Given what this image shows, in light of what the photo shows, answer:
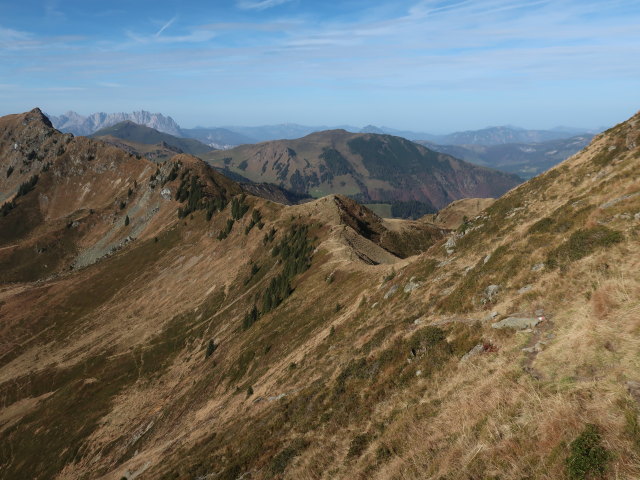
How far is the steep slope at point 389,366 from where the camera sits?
42.5ft

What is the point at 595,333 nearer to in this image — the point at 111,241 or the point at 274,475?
the point at 274,475

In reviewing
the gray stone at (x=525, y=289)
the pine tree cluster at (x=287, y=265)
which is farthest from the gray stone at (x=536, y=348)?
the pine tree cluster at (x=287, y=265)

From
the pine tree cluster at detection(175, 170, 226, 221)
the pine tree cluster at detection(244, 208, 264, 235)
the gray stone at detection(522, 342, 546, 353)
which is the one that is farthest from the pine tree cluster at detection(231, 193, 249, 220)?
the gray stone at detection(522, 342, 546, 353)

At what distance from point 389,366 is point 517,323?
31.1 ft

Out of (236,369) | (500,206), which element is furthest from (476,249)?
(236,369)

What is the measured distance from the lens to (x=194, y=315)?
107 meters

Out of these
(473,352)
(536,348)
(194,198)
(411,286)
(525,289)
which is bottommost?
(411,286)

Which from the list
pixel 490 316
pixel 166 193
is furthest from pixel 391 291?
pixel 166 193

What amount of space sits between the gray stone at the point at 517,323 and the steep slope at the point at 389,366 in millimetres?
174

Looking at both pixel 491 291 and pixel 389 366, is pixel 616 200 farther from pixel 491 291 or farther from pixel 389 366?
pixel 389 366

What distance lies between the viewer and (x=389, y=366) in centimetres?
2547

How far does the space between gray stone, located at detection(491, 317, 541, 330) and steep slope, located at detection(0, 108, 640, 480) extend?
0.57 feet

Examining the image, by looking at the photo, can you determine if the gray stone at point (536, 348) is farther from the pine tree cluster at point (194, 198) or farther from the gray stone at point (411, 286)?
the pine tree cluster at point (194, 198)

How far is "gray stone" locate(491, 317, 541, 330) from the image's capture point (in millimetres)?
19691
